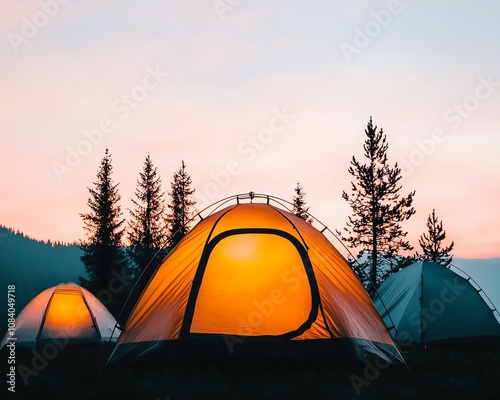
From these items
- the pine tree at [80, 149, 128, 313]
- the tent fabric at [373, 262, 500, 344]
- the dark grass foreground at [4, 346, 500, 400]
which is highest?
the pine tree at [80, 149, 128, 313]

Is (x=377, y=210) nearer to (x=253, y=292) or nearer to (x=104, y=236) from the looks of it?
(x=104, y=236)

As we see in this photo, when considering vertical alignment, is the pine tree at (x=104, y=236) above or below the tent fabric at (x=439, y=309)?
above

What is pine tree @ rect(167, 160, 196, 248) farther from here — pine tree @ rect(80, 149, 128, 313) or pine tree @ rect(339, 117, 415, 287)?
pine tree @ rect(339, 117, 415, 287)

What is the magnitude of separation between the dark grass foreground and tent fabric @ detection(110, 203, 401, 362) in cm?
40

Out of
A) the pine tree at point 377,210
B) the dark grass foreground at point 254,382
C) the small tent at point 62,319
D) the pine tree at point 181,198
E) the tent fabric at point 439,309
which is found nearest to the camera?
the dark grass foreground at point 254,382

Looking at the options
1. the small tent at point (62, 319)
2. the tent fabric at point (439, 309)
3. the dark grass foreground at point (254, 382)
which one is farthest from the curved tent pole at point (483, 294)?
the small tent at point (62, 319)

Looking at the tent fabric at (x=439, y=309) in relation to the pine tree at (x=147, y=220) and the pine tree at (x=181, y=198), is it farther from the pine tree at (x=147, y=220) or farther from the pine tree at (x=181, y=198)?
the pine tree at (x=181, y=198)

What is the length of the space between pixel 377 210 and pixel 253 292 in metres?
22.0

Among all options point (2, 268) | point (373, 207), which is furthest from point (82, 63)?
point (2, 268)

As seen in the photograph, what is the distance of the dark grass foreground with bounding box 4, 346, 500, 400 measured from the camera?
5.69m

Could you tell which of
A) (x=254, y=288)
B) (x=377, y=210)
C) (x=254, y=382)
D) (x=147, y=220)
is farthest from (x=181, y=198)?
(x=254, y=382)

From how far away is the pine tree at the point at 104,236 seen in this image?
109ft

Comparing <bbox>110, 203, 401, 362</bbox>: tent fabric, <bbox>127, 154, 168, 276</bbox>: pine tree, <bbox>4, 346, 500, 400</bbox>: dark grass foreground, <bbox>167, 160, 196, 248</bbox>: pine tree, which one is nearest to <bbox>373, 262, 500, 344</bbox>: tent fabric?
<bbox>4, 346, 500, 400</bbox>: dark grass foreground

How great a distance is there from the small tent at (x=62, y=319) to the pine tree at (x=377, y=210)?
1733 cm
